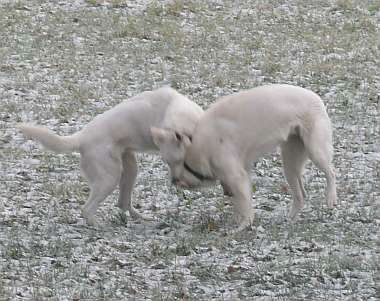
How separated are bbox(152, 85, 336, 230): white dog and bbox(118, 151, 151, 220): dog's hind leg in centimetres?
63

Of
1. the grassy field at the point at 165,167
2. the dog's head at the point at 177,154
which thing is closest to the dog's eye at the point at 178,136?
the dog's head at the point at 177,154

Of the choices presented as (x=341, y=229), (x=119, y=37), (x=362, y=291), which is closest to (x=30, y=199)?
(x=341, y=229)

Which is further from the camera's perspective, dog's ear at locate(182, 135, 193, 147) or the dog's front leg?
the dog's front leg

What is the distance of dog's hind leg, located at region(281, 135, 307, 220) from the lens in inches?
318

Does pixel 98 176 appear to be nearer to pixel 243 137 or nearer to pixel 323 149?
pixel 243 137

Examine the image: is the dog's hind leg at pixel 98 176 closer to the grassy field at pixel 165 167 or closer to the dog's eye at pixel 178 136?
the grassy field at pixel 165 167

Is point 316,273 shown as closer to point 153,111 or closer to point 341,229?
point 341,229

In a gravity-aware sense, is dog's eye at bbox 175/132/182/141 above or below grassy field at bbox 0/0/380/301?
above

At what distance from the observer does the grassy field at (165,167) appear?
632 cm

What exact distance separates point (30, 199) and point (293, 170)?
2.22 metres

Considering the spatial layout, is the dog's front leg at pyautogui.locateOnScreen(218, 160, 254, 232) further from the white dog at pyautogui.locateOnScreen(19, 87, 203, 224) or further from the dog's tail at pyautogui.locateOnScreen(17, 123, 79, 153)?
the dog's tail at pyautogui.locateOnScreen(17, 123, 79, 153)

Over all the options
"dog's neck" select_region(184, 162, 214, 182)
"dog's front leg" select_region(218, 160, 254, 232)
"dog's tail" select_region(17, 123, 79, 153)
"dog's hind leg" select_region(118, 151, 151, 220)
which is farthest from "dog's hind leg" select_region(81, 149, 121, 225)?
"dog's front leg" select_region(218, 160, 254, 232)

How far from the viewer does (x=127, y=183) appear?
8164 mm

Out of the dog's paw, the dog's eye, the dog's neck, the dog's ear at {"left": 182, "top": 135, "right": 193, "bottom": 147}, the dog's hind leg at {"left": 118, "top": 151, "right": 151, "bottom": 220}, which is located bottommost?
the dog's paw
